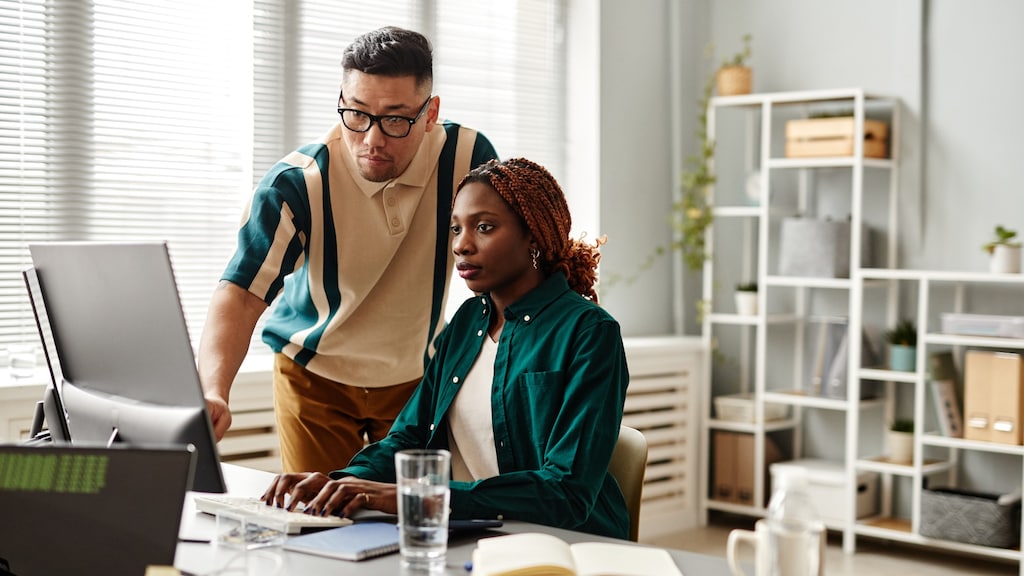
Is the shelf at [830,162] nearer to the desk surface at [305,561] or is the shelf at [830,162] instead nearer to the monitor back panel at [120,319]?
the desk surface at [305,561]

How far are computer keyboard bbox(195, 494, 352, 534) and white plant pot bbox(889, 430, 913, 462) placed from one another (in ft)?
10.1

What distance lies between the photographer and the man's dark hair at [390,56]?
85.3 inches

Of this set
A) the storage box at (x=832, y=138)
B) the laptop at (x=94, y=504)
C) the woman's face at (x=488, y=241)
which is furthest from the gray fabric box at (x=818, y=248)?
the laptop at (x=94, y=504)

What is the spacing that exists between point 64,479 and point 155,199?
2368 millimetres

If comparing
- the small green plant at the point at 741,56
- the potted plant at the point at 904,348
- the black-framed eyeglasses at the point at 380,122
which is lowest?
the potted plant at the point at 904,348

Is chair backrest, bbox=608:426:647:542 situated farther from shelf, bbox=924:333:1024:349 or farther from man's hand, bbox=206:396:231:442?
shelf, bbox=924:333:1024:349

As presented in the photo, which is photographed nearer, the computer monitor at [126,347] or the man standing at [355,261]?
the computer monitor at [126,347]

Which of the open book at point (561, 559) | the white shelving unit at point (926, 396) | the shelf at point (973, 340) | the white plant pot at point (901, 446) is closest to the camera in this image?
the open book at point (561, 559)

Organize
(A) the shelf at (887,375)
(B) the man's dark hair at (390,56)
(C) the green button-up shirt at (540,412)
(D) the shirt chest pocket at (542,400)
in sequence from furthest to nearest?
(A) the shelf at (887,375) → (B) the man's dark hair at (390,56) → (D) the shirt chest pocket at (542,400) → (C) the green button-up shirt at (540,412)

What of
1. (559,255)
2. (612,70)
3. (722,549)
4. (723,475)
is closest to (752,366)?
(723,475)

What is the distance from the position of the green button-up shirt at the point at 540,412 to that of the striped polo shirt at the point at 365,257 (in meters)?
0.37

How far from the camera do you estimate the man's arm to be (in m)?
1.97

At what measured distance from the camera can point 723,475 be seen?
4.70m

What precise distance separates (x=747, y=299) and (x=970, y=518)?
46.7 inches
